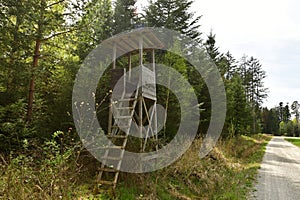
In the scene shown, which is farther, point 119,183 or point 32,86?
point 32,86

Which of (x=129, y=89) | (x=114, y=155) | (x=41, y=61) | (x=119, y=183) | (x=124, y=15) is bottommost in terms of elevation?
(x=119, y=183)

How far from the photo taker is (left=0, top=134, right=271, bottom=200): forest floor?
347 cm

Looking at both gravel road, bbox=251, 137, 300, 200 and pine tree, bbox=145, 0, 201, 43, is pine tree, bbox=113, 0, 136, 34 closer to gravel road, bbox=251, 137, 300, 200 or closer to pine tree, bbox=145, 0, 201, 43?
pine tree, bbox=145, 0, 201, 43

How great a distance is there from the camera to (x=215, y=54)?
63.5 feet

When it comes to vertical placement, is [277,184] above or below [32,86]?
below

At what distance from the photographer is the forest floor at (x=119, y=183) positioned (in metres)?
3.47

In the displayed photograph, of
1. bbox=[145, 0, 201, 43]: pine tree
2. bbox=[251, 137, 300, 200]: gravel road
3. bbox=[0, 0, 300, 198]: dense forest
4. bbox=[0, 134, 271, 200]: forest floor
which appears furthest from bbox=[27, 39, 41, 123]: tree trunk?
bbox=[145, 0, 201, 43]: pine tree

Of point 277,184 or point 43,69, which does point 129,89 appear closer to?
point 43,69

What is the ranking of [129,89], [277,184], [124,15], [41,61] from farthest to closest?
[124,15] < [41,61] < [129,89] < [277,184]

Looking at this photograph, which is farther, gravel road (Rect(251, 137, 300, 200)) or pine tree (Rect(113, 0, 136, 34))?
pine tree (Rect(113, 0, 136, 34))

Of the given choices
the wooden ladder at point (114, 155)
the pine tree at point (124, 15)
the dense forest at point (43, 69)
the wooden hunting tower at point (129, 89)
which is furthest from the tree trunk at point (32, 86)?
the pine tree at point (124, 15)

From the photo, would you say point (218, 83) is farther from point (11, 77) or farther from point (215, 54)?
point (11, 77)

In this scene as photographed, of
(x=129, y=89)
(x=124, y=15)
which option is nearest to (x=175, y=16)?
(x=124, y=15)

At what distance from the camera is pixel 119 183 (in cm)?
572
